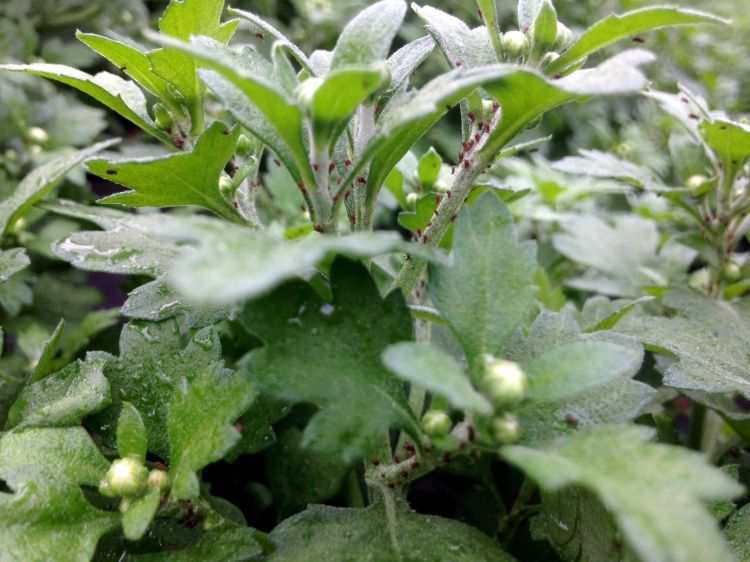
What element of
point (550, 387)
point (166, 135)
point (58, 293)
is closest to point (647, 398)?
point (550, 387)

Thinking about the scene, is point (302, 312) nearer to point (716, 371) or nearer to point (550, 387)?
point (550, 387)

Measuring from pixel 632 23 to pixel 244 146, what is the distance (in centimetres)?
42

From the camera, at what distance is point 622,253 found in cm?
129

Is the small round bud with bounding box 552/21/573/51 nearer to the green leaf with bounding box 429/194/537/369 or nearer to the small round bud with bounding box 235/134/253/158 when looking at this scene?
the green leaf with bounding box 429/194/537/369

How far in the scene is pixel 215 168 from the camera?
68 cm

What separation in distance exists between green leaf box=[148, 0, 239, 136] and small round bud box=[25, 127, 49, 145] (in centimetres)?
77

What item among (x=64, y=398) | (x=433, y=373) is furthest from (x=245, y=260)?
(x=64, y=398)

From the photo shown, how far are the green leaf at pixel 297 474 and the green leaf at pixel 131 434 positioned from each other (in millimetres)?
211

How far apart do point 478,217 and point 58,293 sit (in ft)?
3.16

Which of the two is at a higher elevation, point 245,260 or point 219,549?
point 245,260

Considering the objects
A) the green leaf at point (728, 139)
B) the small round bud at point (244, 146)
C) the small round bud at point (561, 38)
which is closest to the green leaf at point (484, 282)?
the small round bud at point (561, 38)

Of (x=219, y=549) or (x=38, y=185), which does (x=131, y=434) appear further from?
(x=38, y=185)

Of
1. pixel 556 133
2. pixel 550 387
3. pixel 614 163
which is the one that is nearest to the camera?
pixel 550 387

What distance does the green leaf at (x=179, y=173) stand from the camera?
0.64 m
